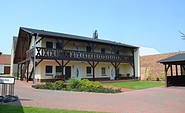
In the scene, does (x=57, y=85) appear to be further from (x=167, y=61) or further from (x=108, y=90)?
(x=167, y=61)

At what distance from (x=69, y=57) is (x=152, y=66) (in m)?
12.6

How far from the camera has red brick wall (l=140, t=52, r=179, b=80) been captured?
3042cm

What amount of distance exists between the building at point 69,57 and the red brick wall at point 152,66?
1.16 meters

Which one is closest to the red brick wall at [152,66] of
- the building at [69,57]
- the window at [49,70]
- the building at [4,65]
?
the building at [69,57]

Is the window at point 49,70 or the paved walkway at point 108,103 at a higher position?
the window at point 49,70

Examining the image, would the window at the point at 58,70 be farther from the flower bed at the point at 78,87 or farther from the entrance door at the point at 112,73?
the entrance door at the point at 112,73

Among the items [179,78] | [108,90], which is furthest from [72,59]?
[179,78]

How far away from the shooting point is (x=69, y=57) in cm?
2656

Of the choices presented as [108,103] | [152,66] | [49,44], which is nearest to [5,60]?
[49,44]

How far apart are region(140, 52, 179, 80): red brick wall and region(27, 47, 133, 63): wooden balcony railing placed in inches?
94.8

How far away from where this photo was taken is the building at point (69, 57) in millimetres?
25281

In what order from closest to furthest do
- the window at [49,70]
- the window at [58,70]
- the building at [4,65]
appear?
the window at [49,70] → the window at [58,70] → the building at [4,65]

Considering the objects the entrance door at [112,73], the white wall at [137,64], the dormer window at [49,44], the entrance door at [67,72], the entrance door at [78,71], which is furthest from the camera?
the entrance door at [112,73]

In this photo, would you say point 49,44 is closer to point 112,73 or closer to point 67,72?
point 67,72
